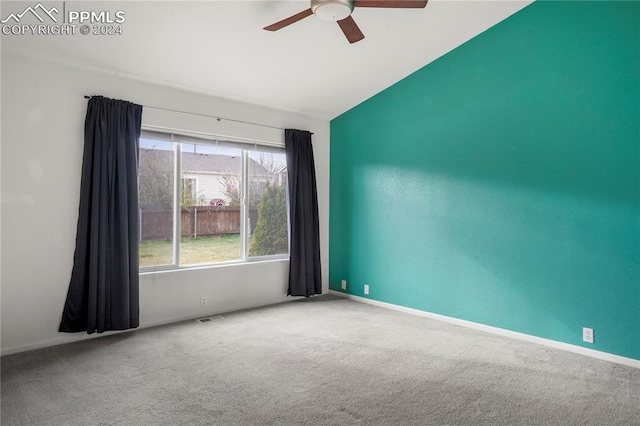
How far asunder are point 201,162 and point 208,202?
466mm

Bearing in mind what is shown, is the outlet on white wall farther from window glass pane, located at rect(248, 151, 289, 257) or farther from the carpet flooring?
window glass pane, located at rect(248, 151, 289, 257)

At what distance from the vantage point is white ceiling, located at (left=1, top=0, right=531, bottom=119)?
3.12 meters

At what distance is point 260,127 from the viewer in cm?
482

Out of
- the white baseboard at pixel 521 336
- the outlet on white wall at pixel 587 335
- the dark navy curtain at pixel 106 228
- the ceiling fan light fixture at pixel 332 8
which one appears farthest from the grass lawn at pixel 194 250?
the outlet on white wall at pixel 587 335

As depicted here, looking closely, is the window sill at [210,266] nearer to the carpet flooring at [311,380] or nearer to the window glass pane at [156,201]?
the window glass pane at [156,201]

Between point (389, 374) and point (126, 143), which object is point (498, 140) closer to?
point (389, 374)

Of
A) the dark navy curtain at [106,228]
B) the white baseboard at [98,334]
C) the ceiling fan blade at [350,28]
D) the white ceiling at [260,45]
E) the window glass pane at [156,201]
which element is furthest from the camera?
the window glass pane at [156,201]

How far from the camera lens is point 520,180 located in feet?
12.2

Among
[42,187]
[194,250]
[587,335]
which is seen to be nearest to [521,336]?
[587,335]

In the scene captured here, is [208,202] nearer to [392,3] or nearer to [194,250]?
[194,250]

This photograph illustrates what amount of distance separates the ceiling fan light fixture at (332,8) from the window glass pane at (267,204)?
2.53 meters

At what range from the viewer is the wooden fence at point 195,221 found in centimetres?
408

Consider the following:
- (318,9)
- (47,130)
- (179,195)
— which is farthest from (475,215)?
(47,130)

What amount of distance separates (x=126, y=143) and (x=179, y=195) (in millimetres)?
796
